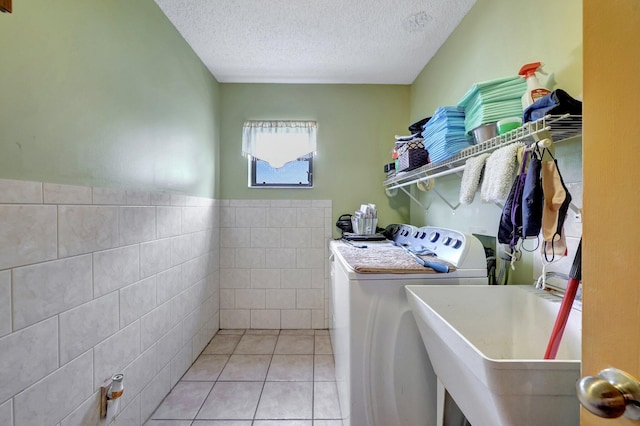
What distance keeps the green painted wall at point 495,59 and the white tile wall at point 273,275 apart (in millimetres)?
1124

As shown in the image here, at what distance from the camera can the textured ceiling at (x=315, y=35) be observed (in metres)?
1.70

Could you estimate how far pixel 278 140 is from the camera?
9.04 feet

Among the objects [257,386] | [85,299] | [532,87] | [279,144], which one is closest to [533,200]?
[532,87]

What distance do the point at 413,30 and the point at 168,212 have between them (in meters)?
2.04

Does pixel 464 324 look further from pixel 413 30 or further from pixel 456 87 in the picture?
pixel 413 30

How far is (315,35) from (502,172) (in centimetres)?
164

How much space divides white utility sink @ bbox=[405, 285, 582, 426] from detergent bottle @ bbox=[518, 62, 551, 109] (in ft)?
2.36

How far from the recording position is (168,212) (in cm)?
177

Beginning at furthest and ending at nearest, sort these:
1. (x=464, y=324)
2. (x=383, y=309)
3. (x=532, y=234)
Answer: (x=383, y=309) → (x=464, y=324) → (x=532, y=234)

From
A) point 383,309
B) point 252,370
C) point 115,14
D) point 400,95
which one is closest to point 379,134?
point 400,95

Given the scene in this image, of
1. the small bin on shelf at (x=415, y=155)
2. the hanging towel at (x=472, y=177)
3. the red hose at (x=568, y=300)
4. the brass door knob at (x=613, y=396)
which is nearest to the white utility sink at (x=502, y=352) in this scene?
the red hose at (x=568, y=300)

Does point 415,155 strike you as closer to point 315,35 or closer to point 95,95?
point 315,35

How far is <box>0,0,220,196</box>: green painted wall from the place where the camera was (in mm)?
882

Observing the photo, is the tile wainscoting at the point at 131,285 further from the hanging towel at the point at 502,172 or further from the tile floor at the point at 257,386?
the hanging towel at the point at 502,172
